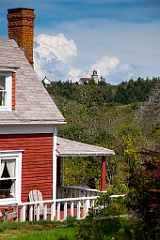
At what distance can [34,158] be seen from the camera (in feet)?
66.6

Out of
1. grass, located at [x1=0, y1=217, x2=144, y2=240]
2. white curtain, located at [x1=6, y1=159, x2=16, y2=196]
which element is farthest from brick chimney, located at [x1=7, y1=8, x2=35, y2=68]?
grass, located at [x1=0, y1=217, x2=144, y2=240]

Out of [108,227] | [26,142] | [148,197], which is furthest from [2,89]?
[148,197]

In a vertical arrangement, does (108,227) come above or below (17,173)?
below

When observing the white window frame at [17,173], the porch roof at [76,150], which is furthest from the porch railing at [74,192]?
the white window frame at [17,173]

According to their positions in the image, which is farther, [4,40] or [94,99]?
[94,99]

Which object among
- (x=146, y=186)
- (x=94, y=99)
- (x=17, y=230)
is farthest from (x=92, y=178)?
(x=94, y=99)

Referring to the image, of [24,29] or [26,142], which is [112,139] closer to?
[24,29]

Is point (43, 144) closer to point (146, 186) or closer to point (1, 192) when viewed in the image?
point (1, 192)

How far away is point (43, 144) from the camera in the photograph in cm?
2056

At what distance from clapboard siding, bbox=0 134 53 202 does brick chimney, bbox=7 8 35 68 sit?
486cm

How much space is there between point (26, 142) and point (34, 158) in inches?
26.1

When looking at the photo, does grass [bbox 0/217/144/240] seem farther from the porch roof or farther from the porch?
the porch roof

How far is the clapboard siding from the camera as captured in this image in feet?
65.1

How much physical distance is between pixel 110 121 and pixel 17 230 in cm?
4081
